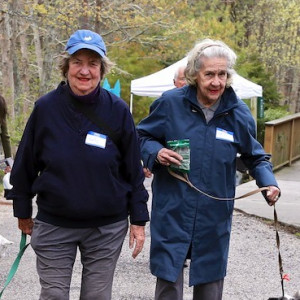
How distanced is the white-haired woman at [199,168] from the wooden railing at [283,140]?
1003cm

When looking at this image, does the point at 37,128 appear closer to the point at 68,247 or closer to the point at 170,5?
the point at 68,247

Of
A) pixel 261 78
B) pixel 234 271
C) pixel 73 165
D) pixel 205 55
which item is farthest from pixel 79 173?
pixel 261 78

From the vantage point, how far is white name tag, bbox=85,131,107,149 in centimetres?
315

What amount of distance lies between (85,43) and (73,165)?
634 millimetres

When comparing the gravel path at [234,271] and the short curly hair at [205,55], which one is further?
the gravel path at [234,271]

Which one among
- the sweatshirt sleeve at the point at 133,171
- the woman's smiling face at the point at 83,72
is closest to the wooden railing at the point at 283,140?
the sweatshirt sleeve at the point at 133,171

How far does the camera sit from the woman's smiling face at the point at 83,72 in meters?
3.19

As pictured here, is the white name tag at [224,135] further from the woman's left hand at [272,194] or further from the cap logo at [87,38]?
the cap logo at [87,38]

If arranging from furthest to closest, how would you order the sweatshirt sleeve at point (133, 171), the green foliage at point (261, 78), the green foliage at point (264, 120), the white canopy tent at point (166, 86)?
the green foliage at point (261, 78) < the green foliage at point (264, 120) < the white canopy tent at point (166, 86) < the sweatshirt sleeve at point (133, 171)

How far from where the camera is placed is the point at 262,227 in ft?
26.5

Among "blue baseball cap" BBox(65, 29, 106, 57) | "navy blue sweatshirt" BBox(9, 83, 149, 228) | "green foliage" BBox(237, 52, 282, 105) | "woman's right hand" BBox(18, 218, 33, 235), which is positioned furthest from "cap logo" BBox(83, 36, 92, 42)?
"green foliage" BBox(237, 52, 282, 105)

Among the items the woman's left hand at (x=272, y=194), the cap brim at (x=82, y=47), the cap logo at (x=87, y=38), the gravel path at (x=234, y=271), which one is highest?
the cap logo at (x=87, y=38)

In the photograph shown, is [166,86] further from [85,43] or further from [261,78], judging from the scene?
[85,43]

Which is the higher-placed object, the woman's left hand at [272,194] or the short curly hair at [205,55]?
the short curly hair at [205,55]
